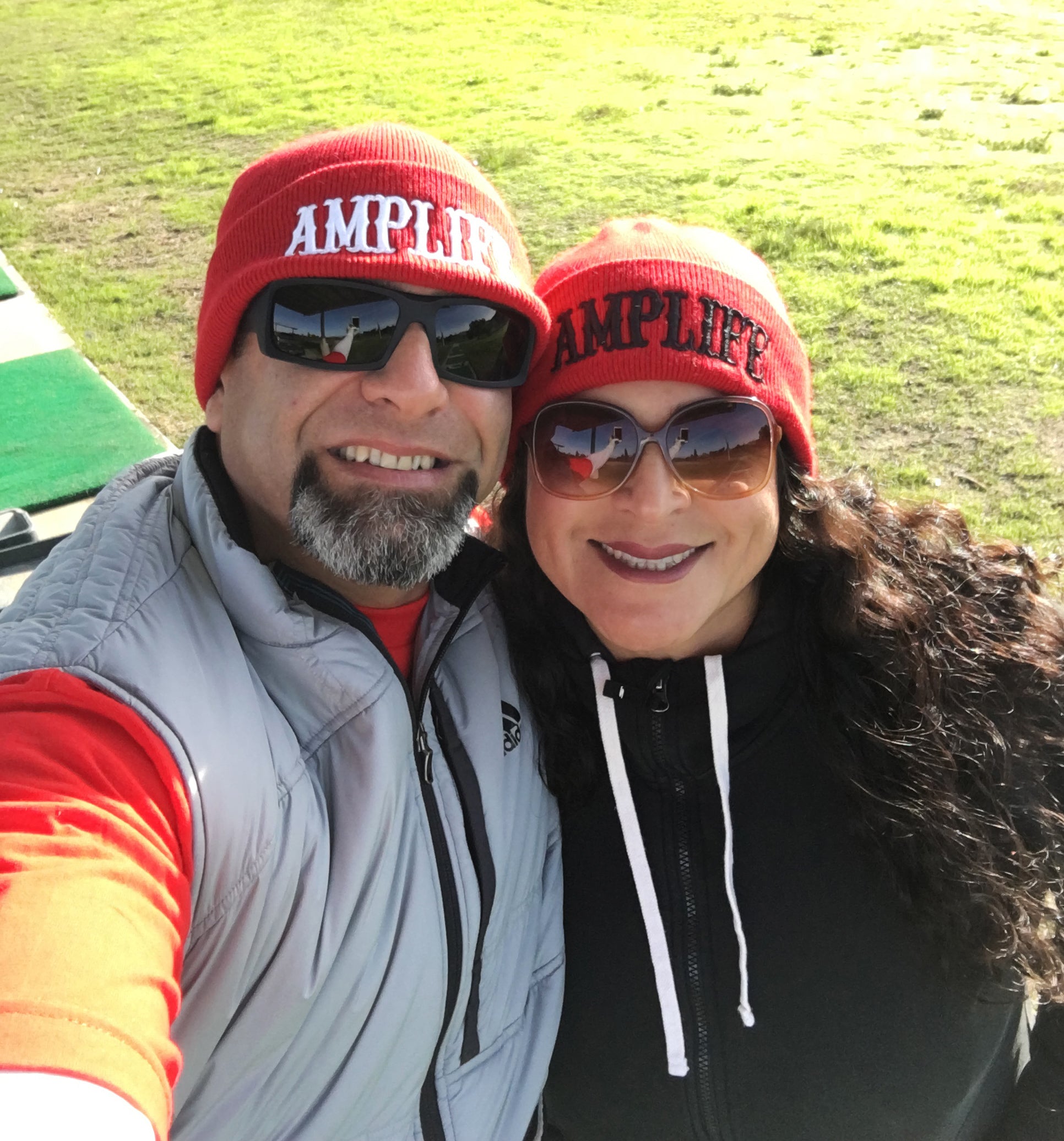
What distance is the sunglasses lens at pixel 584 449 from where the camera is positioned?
5.83ft

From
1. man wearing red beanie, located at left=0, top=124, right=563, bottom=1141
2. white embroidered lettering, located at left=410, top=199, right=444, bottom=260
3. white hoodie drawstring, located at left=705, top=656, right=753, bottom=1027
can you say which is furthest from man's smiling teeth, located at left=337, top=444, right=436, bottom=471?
white hoodie drawstring, located at left=705, top=656, right=753, bottom=1027

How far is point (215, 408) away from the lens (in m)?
1.98

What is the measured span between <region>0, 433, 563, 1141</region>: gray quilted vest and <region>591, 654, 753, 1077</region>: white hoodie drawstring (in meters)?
0.18

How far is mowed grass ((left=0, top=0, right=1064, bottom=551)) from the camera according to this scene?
5.93m

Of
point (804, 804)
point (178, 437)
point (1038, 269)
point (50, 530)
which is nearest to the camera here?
point (804, 804)

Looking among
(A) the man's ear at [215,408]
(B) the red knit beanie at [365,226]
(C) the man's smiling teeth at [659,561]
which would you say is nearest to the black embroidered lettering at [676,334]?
(B) the red knit beanie at [365,226]

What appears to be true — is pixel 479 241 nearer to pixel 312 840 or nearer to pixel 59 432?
pixel 312 840

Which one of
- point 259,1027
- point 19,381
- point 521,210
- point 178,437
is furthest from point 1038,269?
point 259,1027

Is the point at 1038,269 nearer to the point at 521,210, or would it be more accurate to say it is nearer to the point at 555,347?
the point at 521,210

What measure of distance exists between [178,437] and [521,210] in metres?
4.47

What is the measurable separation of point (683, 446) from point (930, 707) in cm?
67

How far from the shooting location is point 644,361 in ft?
5.68

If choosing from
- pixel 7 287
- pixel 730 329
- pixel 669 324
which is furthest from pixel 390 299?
pixel 7 287

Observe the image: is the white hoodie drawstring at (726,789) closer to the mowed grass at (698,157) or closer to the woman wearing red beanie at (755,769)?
the woman wearing red beanie at (755,769)
